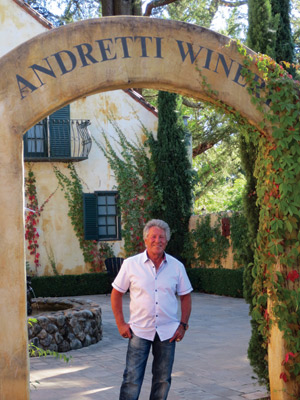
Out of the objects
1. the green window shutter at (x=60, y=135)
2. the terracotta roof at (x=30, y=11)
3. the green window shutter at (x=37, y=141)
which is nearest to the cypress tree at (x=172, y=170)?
the green window shutter at (x=60, y=135)

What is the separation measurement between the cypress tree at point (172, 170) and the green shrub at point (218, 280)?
2.73 ft

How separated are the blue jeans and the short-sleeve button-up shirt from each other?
Result: 0.07 m

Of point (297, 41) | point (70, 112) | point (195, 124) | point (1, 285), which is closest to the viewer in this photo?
point (1, 285)

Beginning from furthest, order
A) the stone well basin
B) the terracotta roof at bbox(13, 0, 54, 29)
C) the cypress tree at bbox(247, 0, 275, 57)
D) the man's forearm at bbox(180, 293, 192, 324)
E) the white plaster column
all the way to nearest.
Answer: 1. the terracotta roof at bbox(13, 0, 54, 29)
2. the stone well basin
3. the cypress tree at bbox(247, 0, 275, 57)
4. the white plaster column
5. the man's forearm at bbox(180, 293, 192, 324)

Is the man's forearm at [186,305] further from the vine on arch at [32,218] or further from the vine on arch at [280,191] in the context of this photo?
the vine on arch at [32,218]

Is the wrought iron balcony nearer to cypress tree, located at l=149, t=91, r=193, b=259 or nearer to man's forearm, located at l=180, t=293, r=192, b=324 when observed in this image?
cypress tree, located at l=149, t=91, r=193, b=259

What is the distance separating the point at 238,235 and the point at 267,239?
30.8ft

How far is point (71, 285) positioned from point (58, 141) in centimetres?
390

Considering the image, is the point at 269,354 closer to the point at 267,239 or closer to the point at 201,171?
the point at 267,239

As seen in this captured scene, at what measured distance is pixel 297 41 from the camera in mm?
21672

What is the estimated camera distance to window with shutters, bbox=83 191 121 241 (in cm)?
1706

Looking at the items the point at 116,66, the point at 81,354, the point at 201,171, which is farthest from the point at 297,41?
the point at 116,66

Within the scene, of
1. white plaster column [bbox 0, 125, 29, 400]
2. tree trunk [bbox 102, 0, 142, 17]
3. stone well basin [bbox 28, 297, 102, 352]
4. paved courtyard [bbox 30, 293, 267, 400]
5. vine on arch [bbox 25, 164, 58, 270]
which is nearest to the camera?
white plaster column [bbox 0, 125, 29, 400]

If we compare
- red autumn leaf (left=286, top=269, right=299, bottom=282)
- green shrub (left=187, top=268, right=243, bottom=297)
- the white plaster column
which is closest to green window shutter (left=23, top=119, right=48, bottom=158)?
green shrub (left=187, top=268, right=243, bottom=297)
